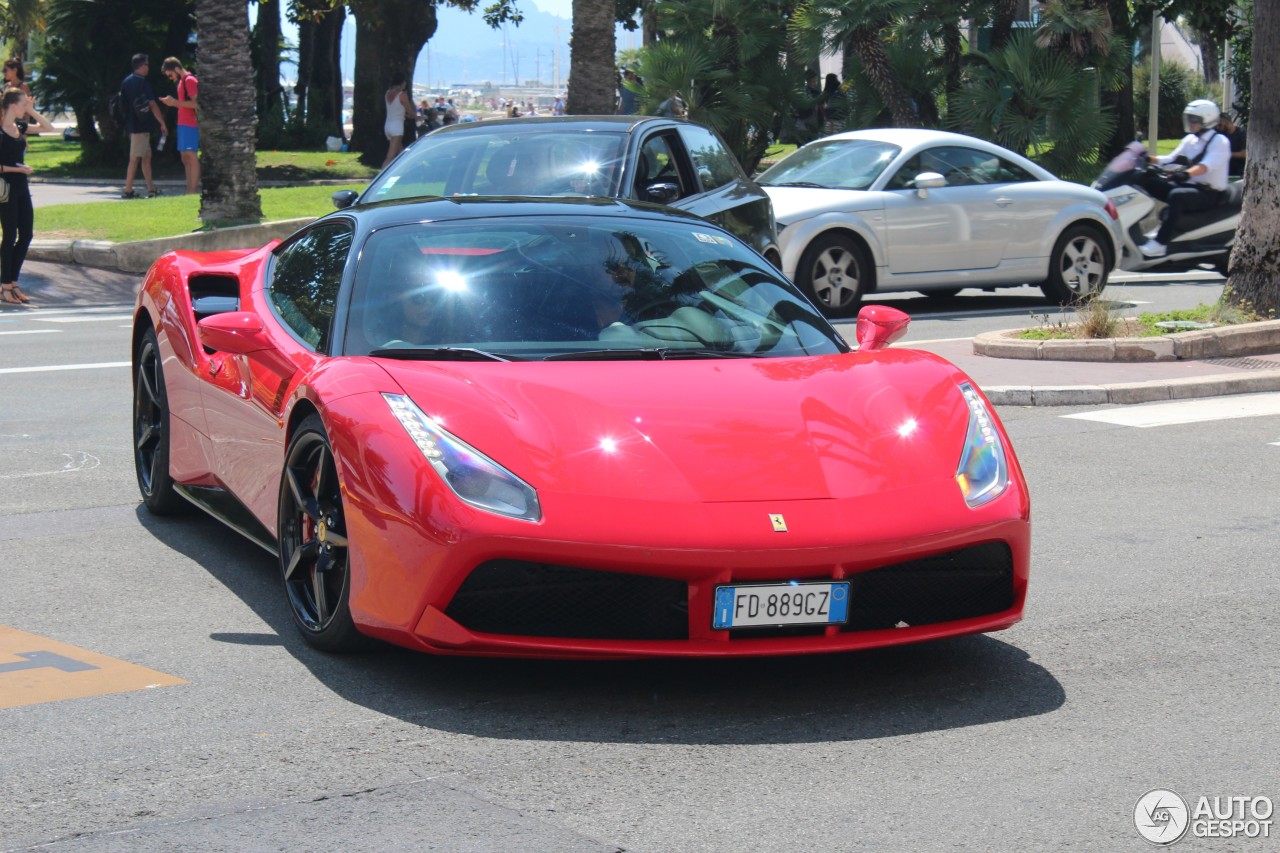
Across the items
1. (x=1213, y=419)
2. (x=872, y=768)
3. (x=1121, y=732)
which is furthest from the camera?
(x=1213, y=419)

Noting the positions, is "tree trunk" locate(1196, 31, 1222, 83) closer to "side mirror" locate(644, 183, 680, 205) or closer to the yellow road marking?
"side mirror" locate(644, 183, 680, 205)

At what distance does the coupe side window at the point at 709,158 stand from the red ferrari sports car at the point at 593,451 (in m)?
5.67

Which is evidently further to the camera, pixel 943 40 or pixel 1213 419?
pixel 943 40

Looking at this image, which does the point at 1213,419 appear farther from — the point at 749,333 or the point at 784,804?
the point at 784,804

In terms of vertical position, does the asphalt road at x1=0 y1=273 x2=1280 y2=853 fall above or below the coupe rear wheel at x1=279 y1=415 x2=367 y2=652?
below

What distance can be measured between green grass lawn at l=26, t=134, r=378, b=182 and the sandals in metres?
12.6

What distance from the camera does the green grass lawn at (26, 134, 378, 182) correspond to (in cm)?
2928

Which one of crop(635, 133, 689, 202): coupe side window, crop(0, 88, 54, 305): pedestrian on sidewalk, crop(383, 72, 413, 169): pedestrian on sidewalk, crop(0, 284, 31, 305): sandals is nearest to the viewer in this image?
crop(635, 133, 689, 202): coupe side window

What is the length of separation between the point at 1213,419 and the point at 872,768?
21.1 ft

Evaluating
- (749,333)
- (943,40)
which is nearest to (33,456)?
(749,333)

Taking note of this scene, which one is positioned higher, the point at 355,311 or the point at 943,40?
the point at 943,40

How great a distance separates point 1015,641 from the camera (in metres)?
5.42

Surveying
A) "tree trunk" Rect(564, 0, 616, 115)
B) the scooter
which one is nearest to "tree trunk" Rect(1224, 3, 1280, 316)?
the scooter

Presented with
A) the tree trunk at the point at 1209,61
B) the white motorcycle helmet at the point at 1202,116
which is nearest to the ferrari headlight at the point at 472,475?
the white motorcycle helmet at the point at 1202,116
